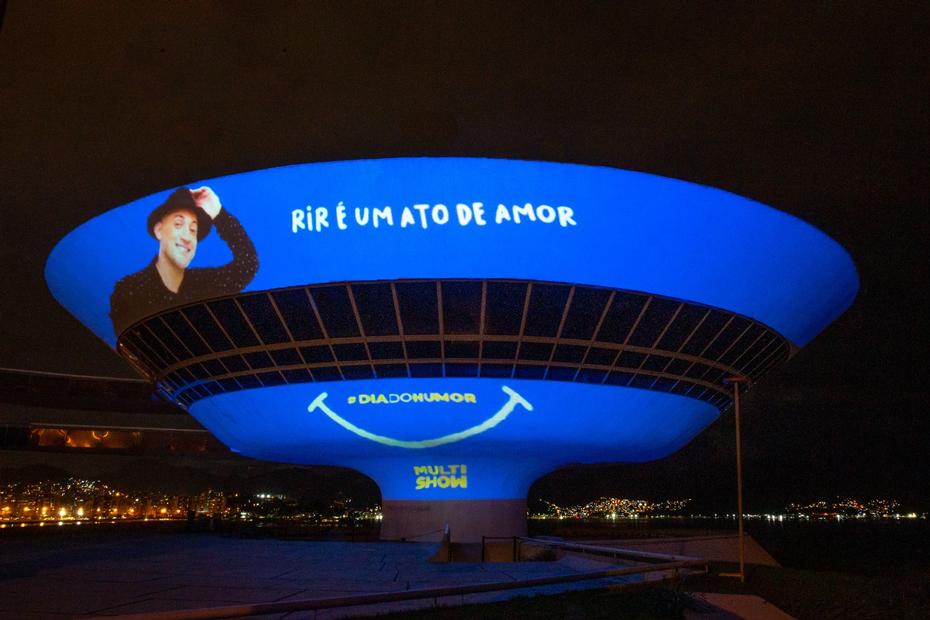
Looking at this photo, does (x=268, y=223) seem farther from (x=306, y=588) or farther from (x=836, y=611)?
(x=836, y=611)

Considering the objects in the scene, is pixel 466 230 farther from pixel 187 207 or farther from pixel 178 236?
pixel 178 236

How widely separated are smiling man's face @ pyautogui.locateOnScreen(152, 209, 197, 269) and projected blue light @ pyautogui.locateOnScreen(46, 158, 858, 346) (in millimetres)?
41

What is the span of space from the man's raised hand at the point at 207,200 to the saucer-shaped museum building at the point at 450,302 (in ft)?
0.13

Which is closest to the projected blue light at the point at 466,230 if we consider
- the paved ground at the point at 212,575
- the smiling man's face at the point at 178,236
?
the smiling man's face at the point at 178,236

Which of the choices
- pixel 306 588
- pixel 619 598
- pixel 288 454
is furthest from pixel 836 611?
pixel 288 454

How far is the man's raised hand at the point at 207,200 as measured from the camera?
21.1 m

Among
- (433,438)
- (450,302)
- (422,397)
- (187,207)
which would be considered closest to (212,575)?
(422,397)

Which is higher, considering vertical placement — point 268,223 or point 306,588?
point 268,223

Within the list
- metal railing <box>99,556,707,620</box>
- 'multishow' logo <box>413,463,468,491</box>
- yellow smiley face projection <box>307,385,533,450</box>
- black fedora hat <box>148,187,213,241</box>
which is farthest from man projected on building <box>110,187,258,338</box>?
metal railing <box>99,556,707,620</box>

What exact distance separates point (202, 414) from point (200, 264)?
26.5 ft

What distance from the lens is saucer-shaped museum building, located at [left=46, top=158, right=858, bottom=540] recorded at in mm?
20125

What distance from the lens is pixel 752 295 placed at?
915 inches

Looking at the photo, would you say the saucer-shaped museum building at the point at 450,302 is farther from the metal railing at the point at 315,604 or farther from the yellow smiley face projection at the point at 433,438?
the metal railing at the point at 315,604

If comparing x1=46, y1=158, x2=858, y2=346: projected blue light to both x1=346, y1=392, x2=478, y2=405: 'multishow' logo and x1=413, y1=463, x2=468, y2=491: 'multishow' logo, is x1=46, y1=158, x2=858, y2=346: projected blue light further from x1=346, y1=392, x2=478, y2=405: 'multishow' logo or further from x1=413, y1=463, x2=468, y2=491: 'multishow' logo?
x1=413, y1=463, x2=468, y2=491: 'multishow' logo
